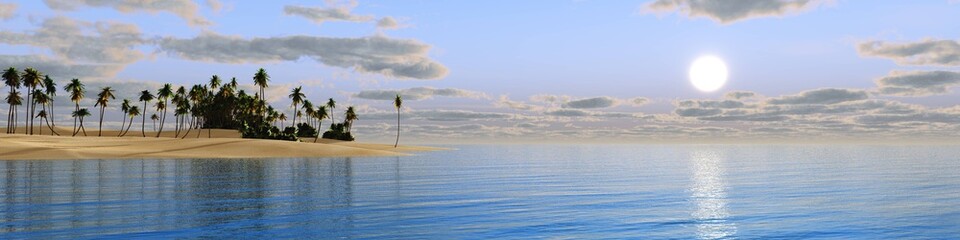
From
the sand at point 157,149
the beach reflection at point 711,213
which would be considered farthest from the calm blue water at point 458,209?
the sand at point 157,149

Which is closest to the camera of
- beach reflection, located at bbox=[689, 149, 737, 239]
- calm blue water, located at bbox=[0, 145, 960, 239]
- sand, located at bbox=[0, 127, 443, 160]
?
calm blue water, located at bbox=[0, 145, 960, 239]

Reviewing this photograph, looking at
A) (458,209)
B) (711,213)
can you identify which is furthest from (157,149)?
(711,213)

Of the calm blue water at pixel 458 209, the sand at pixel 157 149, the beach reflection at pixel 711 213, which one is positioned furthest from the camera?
the sand at pixel 157 149

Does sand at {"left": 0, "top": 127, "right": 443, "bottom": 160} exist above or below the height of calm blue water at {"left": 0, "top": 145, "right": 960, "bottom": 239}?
above

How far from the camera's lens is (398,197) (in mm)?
46656

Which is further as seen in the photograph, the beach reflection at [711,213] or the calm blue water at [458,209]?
the beach reflection at [711,213]

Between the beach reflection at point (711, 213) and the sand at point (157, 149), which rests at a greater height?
the sand at point (157, 149)

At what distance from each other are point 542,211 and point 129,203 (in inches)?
900

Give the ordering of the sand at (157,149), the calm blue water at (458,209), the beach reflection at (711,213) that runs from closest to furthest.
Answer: the calm blue water at (458,209)
the beach reflection at (711,213)
the sand at (157,149)

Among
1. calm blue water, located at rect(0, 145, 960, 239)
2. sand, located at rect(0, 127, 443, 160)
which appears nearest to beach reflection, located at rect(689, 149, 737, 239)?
calm blue water, located at rect(0, 145, 960, 239)

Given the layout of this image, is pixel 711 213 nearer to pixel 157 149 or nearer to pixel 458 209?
pixel 458 209

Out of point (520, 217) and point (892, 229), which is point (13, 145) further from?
point (892, 229)

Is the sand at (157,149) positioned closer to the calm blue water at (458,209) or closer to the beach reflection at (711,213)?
the calm blue water at (458,209)

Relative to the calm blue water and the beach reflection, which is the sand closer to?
the calm blue water
